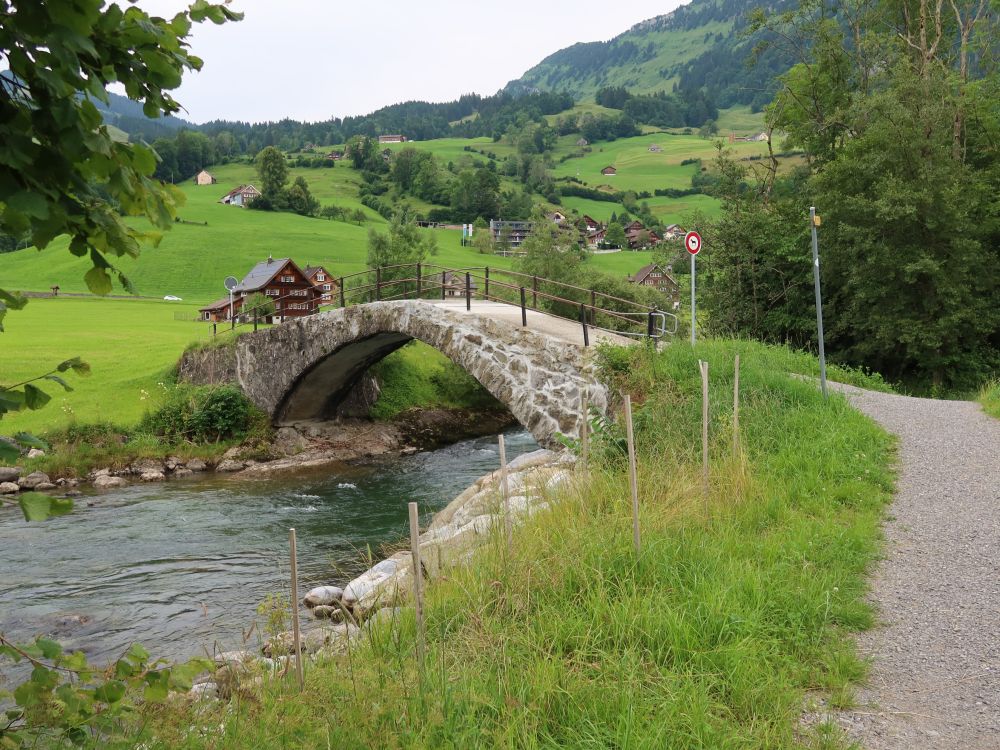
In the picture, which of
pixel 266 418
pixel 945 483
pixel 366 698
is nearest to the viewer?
pixel 366 698

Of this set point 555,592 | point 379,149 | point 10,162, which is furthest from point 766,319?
point 379,149

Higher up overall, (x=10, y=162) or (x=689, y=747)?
(x=10, y=162)

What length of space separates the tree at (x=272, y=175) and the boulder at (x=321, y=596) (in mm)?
101659

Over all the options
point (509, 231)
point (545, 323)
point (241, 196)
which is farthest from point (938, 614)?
point (241, 196)

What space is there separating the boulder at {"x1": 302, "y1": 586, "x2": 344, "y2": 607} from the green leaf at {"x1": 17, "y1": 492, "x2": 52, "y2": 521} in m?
9.14

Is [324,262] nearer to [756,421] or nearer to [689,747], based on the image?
[756,421]

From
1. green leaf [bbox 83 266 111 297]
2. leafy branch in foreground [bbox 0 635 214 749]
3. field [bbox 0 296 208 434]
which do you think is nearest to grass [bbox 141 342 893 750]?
leafy branch in foreground [bbox 0 635 214 749]

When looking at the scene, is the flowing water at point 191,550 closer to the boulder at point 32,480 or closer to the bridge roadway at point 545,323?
the boulder at point 32,480

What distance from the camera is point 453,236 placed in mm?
98625

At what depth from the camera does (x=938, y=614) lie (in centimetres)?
598

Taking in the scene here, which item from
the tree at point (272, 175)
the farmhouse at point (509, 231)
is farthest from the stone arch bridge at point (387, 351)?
the tree at point (272, 175)

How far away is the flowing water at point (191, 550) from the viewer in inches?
429

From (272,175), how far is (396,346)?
90110 millimetres

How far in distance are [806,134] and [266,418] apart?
20818mm
